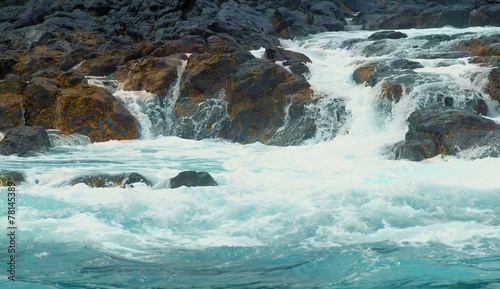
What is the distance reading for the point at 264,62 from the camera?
19.1 meters

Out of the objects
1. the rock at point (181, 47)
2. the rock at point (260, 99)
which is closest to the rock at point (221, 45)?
the rock at point (181, 47)

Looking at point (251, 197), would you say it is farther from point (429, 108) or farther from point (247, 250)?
point (429, 108)

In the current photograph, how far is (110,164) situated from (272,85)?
17.4ft

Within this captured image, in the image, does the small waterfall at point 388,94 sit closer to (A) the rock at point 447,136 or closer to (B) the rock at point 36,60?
(A) the rock at point 447,136

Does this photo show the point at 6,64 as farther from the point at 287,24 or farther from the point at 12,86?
the point at 287,24

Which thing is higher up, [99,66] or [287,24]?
[287,24]

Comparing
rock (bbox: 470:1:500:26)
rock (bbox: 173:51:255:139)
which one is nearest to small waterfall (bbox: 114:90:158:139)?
rock (bbox: 173:51:255:139)

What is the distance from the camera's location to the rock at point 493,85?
16562mm

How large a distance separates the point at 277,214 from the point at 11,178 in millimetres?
5062

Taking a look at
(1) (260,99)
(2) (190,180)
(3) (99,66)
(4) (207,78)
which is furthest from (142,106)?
(2) (190,180)

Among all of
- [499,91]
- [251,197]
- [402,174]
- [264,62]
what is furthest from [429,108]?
[251,197]

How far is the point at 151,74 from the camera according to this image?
65.8 feet

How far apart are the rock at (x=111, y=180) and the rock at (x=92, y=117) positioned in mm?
5698

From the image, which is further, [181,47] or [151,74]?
Result: [181,47]
